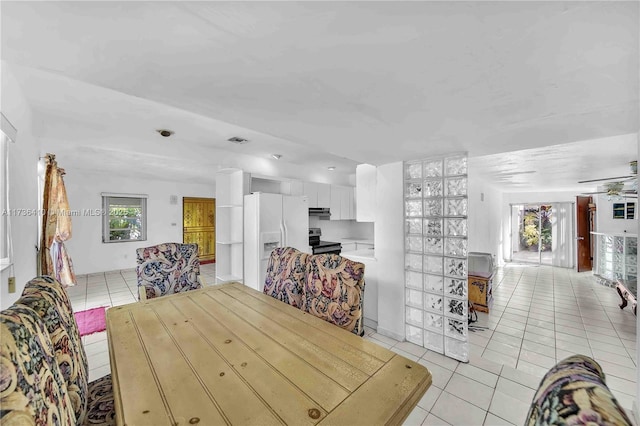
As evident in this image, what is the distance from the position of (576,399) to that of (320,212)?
4734 mm

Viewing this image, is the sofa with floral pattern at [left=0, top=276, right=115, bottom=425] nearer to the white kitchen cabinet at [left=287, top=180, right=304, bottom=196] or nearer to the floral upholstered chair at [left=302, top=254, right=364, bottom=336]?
the floral upholstered chair at [left=302, top=254, right=364, bottom=336]

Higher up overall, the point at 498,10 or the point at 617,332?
the point at 498,10

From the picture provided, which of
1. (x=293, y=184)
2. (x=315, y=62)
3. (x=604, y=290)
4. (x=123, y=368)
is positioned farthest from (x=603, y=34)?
(x=604, y=290)

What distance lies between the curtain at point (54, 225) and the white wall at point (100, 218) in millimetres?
987

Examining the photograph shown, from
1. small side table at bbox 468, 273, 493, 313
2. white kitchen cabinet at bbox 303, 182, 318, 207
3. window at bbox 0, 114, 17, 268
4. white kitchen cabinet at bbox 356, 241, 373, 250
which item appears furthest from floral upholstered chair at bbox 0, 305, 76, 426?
white kitchen cabinet at bbox 356, 241, 373, 250

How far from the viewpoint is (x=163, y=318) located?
1.68m

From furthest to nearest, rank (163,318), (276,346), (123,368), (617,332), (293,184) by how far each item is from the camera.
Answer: (293,184) → (617,332) → (163,318) → (276,346) → (123,368)

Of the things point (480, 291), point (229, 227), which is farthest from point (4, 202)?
point (480, 291)

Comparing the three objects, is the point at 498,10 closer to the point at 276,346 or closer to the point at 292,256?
the point at 276,346

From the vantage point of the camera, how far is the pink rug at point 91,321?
318 cm

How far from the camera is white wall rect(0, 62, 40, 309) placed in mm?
1777

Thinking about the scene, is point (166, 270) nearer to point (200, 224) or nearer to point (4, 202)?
point (4, 202)

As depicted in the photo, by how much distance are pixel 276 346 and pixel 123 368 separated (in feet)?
2.16

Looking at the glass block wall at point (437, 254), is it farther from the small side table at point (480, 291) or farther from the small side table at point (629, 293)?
the small side table at point (629, 293)
